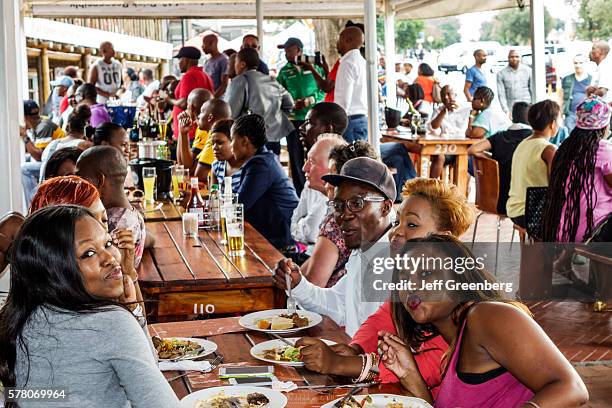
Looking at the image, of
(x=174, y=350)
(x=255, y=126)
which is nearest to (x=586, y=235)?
(x=255, y=126)

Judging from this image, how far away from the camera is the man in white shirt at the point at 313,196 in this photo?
446 cm

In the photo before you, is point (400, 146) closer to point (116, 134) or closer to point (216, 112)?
point (216, 112)

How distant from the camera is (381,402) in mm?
2158

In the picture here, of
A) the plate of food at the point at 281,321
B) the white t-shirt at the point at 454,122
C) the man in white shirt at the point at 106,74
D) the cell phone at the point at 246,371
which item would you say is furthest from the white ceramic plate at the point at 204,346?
the man in white shirt at the point at 106,74

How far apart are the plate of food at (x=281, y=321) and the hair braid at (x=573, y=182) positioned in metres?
2.62

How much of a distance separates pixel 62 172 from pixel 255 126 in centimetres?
138

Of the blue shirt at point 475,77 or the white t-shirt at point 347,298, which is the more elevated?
the blue shirt at point 475,77

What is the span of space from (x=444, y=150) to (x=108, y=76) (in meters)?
4.51

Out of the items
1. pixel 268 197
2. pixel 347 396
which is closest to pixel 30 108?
pixel 268 197

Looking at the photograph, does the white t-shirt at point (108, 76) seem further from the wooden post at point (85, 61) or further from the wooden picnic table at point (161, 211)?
the wooden post at point (85, 61)

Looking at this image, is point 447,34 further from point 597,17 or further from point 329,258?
point 329,258

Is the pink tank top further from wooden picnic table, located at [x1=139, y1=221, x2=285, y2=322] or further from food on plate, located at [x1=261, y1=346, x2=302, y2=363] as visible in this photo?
wooden picnic table, located at [x1=139, y1=221, x2=285, y2=322]

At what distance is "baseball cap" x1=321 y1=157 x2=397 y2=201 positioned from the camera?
10.1 feet

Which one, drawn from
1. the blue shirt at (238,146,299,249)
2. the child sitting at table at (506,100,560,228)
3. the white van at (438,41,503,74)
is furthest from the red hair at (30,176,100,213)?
the white van at (438,41,503,74)
